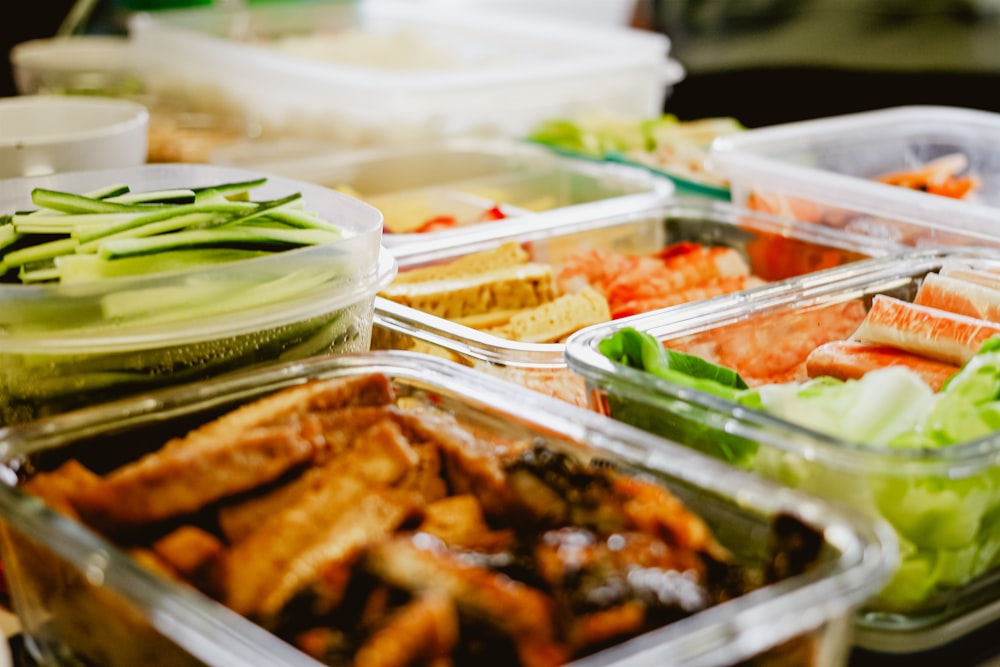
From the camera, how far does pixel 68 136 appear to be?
1.51m

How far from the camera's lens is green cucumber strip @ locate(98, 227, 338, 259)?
3.57 feet

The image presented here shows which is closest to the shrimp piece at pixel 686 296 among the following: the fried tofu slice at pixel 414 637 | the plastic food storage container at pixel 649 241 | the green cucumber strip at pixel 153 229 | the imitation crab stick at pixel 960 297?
the plastic food storage container at pixel 649 241

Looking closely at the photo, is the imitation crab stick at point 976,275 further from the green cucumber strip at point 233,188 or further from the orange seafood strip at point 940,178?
the green cucumber strip at point 233,188

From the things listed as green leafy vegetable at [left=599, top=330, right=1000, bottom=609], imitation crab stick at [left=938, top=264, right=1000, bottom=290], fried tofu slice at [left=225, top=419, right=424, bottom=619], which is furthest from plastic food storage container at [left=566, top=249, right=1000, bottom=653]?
imitation crab stick at [left=938, top=264, right=1000, bottom=290]

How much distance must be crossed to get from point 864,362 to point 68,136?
107 centimetres

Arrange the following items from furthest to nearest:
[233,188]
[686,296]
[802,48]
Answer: [802,48] < [686,296] < [233,188]

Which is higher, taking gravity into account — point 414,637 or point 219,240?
point 219,240

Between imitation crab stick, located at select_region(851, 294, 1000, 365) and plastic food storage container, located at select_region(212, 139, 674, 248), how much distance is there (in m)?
0.77

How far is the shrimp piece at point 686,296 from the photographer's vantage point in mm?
1606

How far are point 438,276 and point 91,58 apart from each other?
65.8 inches

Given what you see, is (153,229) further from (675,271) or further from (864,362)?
(675,271)

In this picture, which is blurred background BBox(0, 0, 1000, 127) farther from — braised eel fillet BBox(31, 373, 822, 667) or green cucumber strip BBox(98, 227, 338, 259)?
braised eel fillet BBox(31, 373, 822, 667)

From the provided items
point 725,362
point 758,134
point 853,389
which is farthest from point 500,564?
point 758,134

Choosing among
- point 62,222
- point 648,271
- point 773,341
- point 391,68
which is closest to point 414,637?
point 62,222
